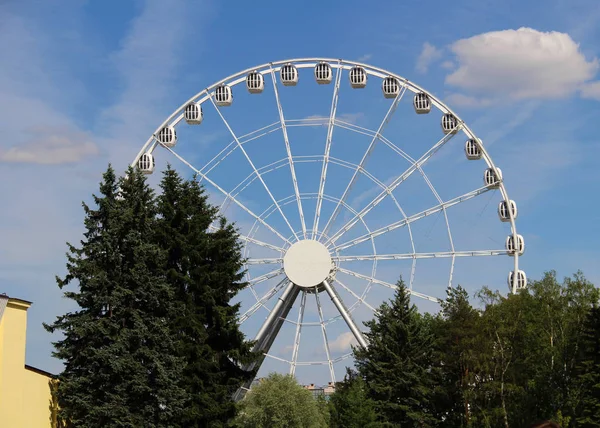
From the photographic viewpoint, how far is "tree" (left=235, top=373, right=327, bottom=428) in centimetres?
5356

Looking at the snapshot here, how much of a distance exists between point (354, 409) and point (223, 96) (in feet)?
63.1

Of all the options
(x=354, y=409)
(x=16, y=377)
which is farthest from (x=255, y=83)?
(x=16, y=377)

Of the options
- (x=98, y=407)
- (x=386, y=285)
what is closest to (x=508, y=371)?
(x=386, y=285)

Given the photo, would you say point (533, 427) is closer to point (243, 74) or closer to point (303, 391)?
point (303, 391)

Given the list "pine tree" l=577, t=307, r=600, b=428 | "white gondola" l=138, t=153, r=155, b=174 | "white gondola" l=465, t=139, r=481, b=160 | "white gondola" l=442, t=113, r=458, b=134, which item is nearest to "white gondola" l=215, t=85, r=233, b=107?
"white gondola" l=138, t=153, r=155, b=174

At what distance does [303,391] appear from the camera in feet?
180

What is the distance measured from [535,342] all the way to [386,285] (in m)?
8.60

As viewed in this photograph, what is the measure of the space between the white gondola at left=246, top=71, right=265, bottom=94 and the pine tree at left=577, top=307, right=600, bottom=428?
2227cm

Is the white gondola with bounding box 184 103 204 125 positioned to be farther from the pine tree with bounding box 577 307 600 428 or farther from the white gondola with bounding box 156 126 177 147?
the pine tree with bounding box 577 307 600 428

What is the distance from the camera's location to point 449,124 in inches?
2227

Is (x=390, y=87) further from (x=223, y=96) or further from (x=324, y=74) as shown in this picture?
(x=223, y=96)

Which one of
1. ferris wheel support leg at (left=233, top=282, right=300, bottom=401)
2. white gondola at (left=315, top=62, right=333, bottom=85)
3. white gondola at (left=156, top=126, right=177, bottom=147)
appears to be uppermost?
white gondola at (left=315, top=62, right=333, bottom=85)

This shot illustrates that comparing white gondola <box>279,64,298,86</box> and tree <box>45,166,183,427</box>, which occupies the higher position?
white gondola <box>279,64,298,86</box>

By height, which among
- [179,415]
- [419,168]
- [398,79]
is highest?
[398,79]
